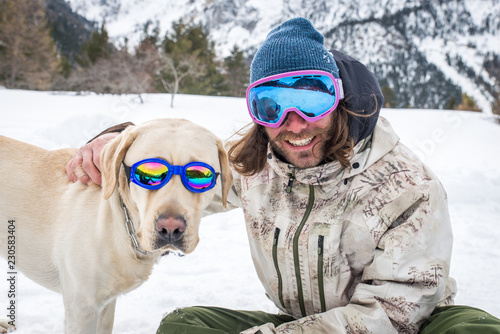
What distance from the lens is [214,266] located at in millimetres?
3666

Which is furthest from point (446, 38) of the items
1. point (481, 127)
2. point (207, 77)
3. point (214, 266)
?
point (214, 266)

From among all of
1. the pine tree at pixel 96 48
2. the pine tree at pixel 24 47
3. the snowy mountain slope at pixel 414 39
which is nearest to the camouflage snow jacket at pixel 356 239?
the pine tree at pixel 24 47

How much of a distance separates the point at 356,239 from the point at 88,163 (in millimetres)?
1670

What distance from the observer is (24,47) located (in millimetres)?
29297

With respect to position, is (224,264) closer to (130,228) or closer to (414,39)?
(130,228)

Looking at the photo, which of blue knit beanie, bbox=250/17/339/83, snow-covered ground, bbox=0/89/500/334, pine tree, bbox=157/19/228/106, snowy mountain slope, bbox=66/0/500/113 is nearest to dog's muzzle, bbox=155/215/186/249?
blue knit beanie, bbox=250/17/339/83

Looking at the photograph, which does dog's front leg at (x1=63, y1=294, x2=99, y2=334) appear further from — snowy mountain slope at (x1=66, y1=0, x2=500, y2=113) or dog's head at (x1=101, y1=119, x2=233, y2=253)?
snowy mountain slope at (x1=66, y1=0, x2=500, y2=113)

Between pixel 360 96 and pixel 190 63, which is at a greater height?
pixel 360 96

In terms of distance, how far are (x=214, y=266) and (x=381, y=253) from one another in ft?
7.37

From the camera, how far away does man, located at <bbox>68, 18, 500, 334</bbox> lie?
66.7 inches

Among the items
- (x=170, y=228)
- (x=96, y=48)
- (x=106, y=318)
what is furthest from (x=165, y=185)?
(x=96, y=48)

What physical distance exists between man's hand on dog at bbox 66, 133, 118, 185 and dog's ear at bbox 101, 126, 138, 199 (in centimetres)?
28

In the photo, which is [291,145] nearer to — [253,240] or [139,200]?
[253,240]

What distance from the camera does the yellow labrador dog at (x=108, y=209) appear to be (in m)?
1.76
